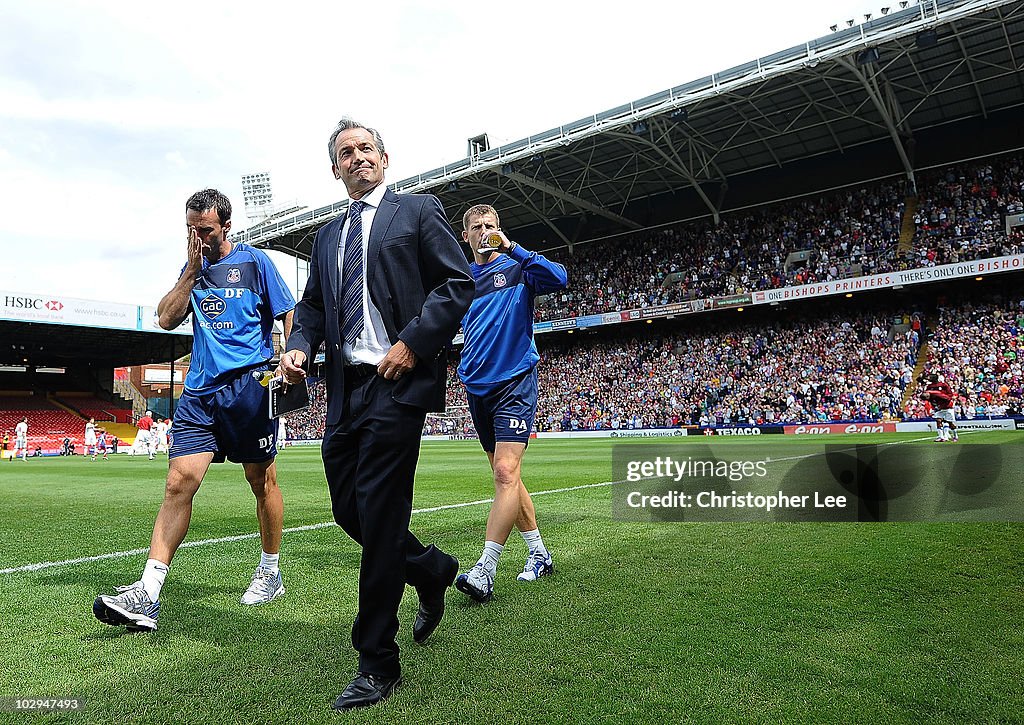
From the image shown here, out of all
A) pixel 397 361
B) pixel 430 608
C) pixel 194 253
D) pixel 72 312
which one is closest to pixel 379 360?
pixel 397 361

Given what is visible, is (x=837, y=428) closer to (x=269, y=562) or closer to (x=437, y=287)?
(x=269, y=562)

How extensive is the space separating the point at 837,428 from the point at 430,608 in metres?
→ 26.9

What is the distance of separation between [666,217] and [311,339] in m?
38.3

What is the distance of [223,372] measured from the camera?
3756 mm

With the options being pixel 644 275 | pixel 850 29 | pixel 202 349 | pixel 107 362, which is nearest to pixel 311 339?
pixel 202 349

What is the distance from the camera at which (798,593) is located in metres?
3.49

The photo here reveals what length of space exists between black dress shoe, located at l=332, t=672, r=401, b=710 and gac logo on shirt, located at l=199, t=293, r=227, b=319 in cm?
229

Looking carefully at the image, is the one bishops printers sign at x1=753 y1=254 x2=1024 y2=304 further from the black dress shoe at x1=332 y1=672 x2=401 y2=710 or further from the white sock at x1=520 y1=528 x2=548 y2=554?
the black dress shoe at x1=332 y1=672 x2=401 y2=710

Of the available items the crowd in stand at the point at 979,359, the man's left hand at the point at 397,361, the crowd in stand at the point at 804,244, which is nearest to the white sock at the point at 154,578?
the man's left hand at the point at 397,361

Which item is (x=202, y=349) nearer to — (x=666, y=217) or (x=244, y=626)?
(x=244, y=626)

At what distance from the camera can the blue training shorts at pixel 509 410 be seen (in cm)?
405

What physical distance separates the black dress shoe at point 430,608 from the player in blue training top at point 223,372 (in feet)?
3.92

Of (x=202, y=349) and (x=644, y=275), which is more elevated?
(x=644, y=275)

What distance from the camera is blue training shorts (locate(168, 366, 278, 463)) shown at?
12.1 ft
